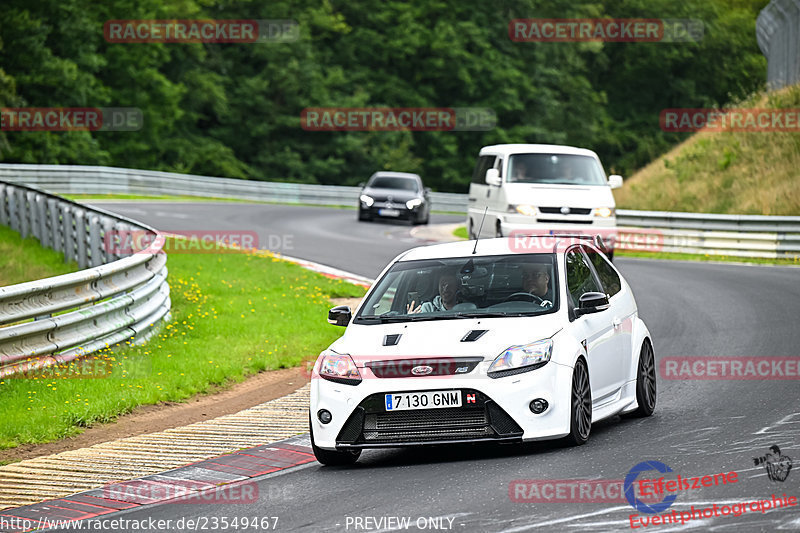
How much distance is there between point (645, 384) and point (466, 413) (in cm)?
238

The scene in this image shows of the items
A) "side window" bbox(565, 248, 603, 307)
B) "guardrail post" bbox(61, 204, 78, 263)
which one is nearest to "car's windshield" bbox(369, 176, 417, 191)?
"guardrail post" bbox(61, 204, 78, 263)

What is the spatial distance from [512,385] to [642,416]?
7.51 feet

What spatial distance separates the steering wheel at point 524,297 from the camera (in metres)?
9.34

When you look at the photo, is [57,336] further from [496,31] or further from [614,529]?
[496,31]

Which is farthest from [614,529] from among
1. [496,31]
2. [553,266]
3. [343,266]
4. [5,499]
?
[496,31]

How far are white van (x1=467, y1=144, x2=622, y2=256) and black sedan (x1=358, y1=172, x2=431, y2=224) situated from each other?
47.1 feet

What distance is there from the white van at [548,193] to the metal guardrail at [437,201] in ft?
20.6

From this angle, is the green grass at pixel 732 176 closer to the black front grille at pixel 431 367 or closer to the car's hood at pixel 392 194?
the car's hood at pixel 392 194

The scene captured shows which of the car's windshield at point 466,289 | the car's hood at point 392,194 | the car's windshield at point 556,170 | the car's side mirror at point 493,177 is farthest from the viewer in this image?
the car's hood at point 392,194

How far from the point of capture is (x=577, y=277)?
9859 mm

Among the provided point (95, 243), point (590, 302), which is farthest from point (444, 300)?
point (95, 243)

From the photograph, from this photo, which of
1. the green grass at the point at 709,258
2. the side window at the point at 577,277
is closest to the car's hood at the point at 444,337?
the side window at the point at 577,277

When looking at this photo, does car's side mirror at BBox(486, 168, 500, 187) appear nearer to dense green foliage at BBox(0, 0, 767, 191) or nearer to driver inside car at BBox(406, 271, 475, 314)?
driver inside car at BBox(406, 271, 475, 314)

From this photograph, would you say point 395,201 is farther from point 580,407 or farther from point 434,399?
point 434,399
